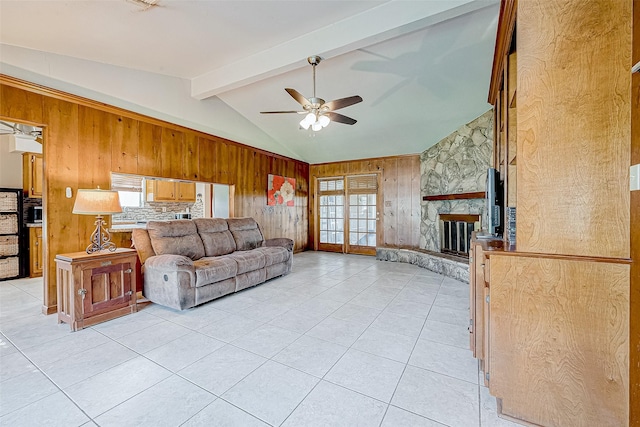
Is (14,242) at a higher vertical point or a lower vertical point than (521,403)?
higher

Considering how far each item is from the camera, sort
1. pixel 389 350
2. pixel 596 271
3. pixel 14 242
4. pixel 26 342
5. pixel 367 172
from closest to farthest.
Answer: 1. pixel 596 271
2. pixel 389 350
3. pixel 26 342
4. pixel 14 242
5. pixel 367 172

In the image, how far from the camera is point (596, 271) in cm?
132

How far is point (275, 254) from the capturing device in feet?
14.2

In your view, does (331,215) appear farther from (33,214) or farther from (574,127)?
(574,127)

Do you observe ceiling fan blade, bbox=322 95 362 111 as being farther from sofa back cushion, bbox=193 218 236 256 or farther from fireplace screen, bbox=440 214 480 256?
fireplace screen, bbox=440 214 480 256

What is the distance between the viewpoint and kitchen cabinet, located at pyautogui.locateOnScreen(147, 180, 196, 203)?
19.6 feet

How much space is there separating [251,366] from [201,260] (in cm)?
204

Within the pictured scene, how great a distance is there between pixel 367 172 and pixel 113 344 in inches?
224

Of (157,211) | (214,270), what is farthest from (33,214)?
(214,270)

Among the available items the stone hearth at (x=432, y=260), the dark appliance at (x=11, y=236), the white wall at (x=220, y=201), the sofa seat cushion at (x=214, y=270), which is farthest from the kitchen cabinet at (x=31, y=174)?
the stone hearth at (x=432, y=260)

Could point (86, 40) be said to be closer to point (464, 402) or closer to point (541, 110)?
point (541, 110)

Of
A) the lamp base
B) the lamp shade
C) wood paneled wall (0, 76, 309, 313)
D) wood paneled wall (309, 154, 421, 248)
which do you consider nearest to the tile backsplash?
wood paneled wall (0, 76, 309, 313)

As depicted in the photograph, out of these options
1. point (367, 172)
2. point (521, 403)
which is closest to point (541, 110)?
point (521, 403)

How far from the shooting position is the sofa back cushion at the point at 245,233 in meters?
4.66
